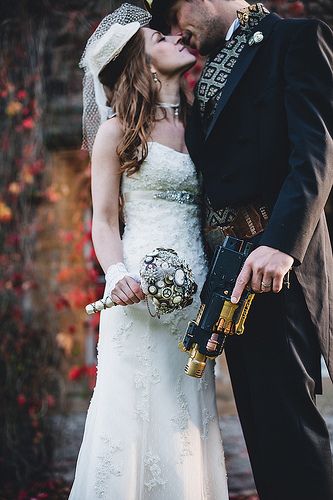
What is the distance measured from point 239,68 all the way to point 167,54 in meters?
0.46

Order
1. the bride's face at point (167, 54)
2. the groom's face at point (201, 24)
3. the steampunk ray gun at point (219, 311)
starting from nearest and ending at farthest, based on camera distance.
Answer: the steampunk ray gun at point (219, 311)
the groom's face at point (201, 24)
the bride's face at point (167, 54)

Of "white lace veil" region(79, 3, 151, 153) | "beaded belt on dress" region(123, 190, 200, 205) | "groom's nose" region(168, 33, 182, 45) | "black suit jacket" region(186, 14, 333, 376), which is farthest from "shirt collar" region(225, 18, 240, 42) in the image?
"beaded belt on dress" region(123, 190, 200, 205)

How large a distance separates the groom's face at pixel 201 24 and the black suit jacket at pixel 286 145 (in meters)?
0.23

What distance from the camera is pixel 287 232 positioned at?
8.46 feet

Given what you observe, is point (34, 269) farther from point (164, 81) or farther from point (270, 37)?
point (270, 37)

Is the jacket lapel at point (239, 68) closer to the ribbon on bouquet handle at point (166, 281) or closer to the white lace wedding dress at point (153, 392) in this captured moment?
the white lace wedding dress at point (153, 392)

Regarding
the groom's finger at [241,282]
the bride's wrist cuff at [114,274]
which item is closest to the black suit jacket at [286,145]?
the groom's finger at [241,282]

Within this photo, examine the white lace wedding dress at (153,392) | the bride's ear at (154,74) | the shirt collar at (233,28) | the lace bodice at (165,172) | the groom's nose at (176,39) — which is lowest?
the white lace wedding dress at (153,392)

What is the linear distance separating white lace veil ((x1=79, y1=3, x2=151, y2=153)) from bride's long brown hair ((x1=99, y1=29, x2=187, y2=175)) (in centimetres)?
5

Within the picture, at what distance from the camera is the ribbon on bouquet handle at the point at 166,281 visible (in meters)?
2.74

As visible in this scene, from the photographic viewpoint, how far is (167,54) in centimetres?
323

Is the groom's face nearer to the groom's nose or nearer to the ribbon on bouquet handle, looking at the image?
the groom's nose

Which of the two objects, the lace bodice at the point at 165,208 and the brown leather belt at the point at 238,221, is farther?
the lace bodice at the point at 165,208

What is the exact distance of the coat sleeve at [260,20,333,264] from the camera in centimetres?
260
